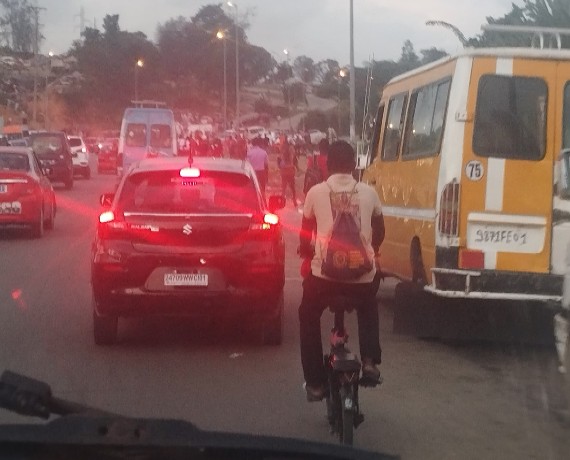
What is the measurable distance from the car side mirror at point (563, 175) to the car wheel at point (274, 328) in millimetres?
2519

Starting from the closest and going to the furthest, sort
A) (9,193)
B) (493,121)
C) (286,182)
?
(493,121)
(9,193)
(286,182)

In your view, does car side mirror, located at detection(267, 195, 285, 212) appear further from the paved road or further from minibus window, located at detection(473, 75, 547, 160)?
minibus window, located at detection(473, 75, 547, 160)

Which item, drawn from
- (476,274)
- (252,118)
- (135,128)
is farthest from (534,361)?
(252,118)

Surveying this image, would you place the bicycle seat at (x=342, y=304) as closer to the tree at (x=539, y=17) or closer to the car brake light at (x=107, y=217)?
the car brake light at (x=107, y=217)

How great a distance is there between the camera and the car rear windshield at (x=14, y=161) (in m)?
21.1

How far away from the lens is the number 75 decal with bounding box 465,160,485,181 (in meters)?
9.80

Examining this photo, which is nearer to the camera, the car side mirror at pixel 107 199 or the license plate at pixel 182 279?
the license plate at pixel 182 279

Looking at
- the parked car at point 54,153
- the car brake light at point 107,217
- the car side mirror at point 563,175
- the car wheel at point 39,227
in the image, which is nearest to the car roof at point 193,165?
the car brake light at point 107,217

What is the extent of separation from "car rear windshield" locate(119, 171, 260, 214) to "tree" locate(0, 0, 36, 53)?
117m

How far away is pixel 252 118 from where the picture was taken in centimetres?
11038

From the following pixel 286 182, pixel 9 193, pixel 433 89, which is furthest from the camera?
pixel 286 182

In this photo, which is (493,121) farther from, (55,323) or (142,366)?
(55,323)

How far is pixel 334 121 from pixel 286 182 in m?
36.9

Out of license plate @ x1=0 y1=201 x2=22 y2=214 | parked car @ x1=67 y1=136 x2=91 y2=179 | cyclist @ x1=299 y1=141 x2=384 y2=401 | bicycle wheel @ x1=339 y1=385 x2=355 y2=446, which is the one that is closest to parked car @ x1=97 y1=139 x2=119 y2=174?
parked car @ x1=67 y1=136 x2=91 y2=179
